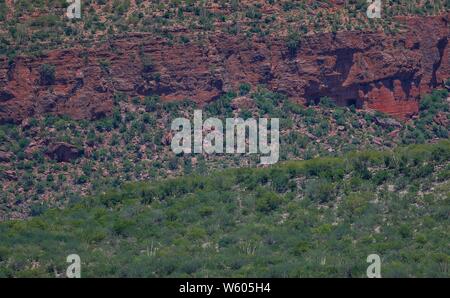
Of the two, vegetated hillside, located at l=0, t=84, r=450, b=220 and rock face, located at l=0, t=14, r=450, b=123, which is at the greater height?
rock face, located at l=0, t=14, r=450, b=123

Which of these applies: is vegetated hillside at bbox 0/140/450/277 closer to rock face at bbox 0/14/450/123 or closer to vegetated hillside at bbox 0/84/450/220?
vegetated hillside at bbox 0/84/450/220

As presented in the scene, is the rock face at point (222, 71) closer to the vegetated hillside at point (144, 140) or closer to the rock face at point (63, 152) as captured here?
the vegetated hillside at point (144, 140)

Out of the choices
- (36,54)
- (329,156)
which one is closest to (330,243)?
(329,156)

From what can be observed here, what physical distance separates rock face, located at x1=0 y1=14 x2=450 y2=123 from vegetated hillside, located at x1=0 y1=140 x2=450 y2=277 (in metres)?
6.64

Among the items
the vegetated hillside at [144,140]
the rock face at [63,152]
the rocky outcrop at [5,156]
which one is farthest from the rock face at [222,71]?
the rocky outcrop at [5,156]

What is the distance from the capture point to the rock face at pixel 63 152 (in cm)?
12269

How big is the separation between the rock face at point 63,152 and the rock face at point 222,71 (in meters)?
2.27

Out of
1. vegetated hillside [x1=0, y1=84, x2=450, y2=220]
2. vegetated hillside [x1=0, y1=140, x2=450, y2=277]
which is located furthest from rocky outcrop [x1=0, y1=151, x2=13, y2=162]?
vegetated hillside [x1=0, y1=140, x2=450, y2=277]

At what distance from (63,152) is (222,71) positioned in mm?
8385

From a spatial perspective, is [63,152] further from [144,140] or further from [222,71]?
[222,71]

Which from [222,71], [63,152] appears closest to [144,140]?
[63,152]

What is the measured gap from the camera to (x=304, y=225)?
11225 cm

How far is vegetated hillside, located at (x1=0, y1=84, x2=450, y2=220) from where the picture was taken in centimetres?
12131
